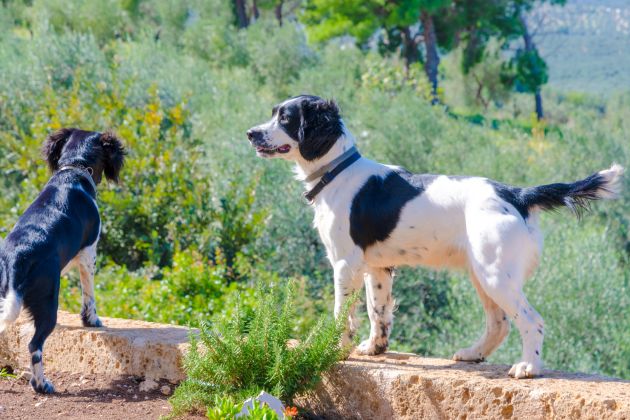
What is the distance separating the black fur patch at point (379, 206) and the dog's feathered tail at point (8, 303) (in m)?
1.81

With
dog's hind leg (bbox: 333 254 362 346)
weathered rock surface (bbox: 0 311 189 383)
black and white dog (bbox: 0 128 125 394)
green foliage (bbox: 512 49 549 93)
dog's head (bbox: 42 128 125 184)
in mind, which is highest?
dog's head (bbox: 42 128 125 184)

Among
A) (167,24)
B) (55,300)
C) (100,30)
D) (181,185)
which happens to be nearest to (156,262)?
(181,185)

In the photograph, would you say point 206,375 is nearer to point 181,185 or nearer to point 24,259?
point 24,259

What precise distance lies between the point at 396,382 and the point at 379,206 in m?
0.94

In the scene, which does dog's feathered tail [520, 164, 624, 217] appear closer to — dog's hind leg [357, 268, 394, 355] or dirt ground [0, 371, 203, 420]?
dog's hind leg [357, 268, 394, 355]

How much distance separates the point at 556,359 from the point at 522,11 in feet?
110

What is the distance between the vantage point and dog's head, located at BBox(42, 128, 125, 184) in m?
5.54

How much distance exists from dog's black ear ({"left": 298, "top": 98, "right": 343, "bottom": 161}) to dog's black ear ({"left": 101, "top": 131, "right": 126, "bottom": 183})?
155 cm

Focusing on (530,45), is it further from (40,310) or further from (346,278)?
(40,310)

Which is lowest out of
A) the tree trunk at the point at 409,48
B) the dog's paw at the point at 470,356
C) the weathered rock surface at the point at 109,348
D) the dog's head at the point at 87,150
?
the tree trunk at the point at 409,48

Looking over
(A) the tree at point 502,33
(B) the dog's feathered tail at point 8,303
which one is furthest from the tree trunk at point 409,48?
(B) the dog's feathered tail at point 8,303

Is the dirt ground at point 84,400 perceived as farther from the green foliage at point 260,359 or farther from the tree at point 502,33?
the tree at point 502,33

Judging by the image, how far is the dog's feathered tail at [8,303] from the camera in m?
4.49

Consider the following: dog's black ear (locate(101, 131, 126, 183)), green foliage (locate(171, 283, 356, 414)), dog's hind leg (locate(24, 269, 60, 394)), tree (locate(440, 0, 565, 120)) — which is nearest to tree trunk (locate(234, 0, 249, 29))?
tree (locate(440, 0, 565, 120))
